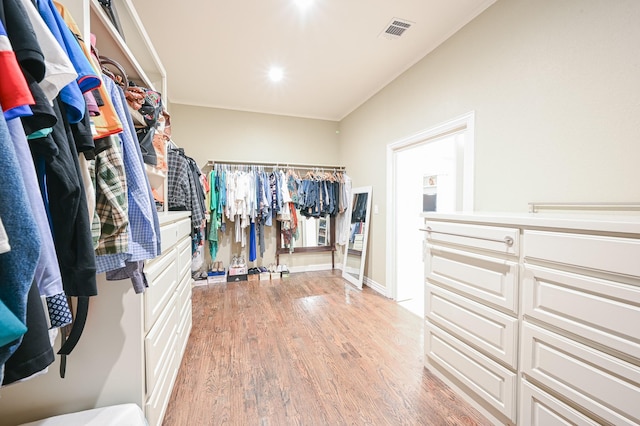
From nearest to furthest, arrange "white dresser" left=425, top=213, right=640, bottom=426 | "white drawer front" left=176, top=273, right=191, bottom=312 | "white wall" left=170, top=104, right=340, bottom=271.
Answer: "white dresser" left=425, top=213, right=640, bottom=426 < "white drawer front" left=176, top=273, right=191, bottom=312 < "white wall" left=170, top=104, right=340, bottom=271

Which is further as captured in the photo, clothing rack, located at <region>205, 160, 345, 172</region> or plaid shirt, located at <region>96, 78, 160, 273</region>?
clothing rack, located at <region>205, 160, 345, 172</region>

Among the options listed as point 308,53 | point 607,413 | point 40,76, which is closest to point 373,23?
point 308,53

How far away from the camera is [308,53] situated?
246cm

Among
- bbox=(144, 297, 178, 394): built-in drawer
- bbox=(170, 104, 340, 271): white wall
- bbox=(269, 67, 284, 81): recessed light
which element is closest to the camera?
bbox=(144, 297, 178, 394): built-in drawer

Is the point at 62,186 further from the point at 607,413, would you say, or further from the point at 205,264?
the point at 205,264

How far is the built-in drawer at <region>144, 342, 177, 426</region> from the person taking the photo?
1.11 meters

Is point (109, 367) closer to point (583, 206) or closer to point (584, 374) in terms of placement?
point (584, 374)

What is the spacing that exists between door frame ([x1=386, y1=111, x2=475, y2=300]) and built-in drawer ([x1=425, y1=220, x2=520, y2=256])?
0.63 m

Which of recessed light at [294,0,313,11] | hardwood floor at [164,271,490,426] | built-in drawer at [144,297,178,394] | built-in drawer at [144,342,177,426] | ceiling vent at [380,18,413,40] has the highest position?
recessed light at [294,0,313,11]

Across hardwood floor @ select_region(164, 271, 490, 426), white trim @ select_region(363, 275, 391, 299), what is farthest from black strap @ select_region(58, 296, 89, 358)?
white trim @ select_region(363, 275, 391, 299)

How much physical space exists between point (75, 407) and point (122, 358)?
214mm

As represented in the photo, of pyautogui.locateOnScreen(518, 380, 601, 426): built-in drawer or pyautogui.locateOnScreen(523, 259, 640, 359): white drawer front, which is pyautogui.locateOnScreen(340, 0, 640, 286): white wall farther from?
pyautogui.locateOnScreen(518, 380, 601, 426): built-in drawer

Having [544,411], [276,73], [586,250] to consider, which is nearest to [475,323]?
[544,411]

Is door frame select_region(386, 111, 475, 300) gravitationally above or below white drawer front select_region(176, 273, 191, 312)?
above
